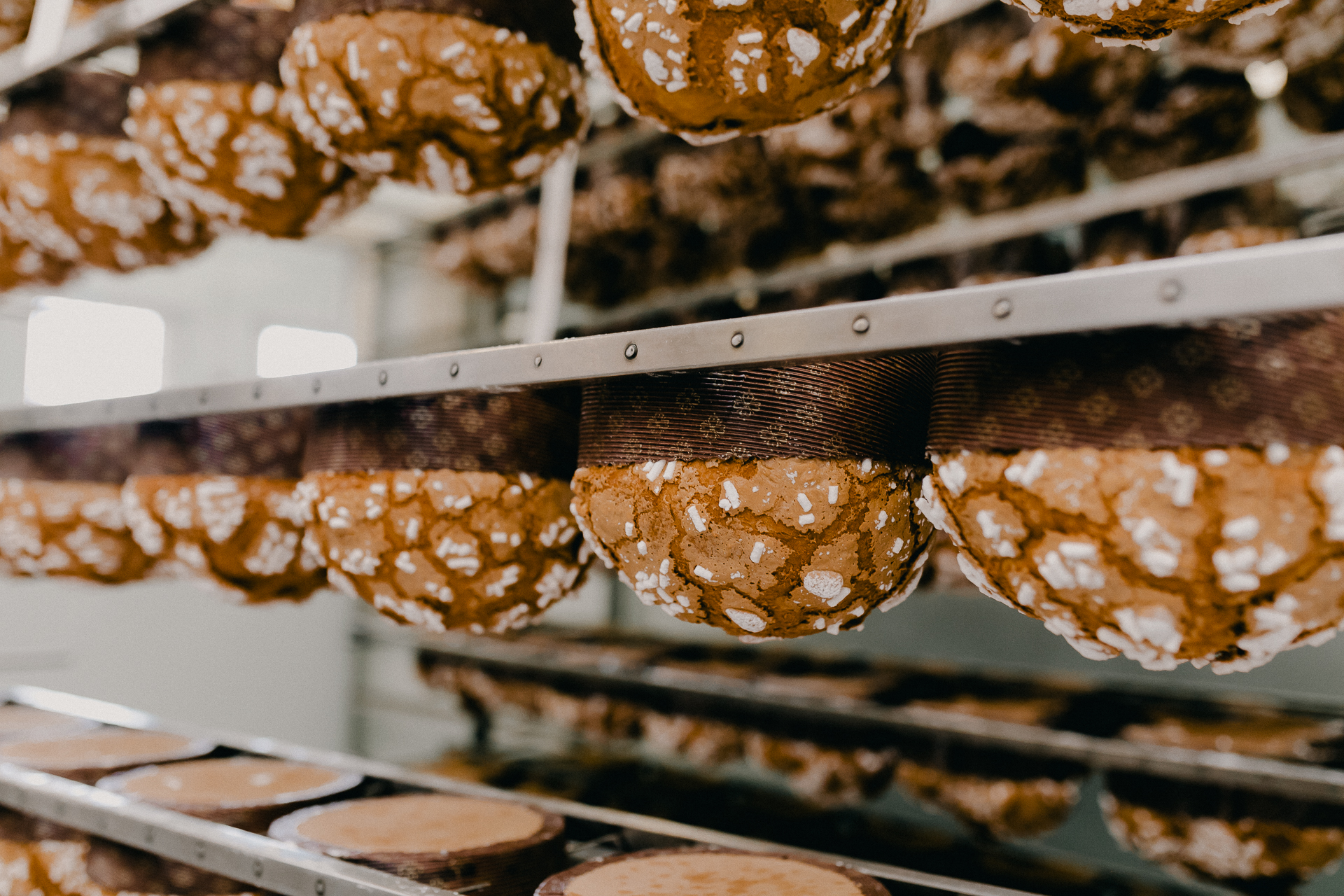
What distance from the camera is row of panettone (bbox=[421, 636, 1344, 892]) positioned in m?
1.67

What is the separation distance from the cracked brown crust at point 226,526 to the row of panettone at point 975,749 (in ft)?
3.92

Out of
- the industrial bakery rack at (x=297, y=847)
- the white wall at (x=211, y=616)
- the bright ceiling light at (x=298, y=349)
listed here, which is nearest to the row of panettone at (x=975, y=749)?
the industrial bakery rack at (x=297, y=847)

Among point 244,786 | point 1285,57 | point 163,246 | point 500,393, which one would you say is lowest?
point 244,786

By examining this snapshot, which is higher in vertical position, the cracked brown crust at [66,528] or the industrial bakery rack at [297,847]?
the cracked brown crust at [66,528]

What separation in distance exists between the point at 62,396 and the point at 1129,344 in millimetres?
4201

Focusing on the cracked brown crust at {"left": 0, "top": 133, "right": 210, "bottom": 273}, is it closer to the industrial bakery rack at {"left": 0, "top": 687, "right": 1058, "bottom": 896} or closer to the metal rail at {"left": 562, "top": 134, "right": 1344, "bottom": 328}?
the industrial bakery rack at {"left": 0, "top": 687, "right": 1058, "bottom": 896}

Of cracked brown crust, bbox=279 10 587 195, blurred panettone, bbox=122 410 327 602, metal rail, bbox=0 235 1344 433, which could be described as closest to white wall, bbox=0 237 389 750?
A: blurred panettone, bbox=122 410 327 602

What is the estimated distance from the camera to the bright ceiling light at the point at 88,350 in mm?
3803

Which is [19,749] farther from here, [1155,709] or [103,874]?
[1155,709]

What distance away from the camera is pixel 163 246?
5.68ft

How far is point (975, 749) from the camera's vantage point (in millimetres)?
2064

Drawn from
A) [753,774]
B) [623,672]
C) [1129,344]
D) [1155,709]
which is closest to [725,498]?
[1129,344]

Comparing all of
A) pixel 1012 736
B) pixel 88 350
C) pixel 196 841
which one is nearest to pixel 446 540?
pixel 196 841

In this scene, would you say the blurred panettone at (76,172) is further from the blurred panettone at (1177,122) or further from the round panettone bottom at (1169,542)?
the blurred panettone at (1177,122)
